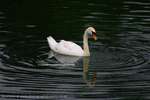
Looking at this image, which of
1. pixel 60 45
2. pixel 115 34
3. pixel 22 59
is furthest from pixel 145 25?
pixel 22 59

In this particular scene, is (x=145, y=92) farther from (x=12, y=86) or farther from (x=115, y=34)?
(x=115, y=34)

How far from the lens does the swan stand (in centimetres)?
2262

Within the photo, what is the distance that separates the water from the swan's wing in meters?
0.24

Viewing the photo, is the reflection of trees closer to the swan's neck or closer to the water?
the water

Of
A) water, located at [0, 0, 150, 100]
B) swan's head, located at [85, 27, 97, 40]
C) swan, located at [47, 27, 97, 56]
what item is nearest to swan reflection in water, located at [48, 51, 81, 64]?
water, located at [0, 0, 150, 100]

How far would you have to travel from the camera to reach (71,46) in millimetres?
22609

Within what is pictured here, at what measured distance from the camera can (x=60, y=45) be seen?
22906 mm

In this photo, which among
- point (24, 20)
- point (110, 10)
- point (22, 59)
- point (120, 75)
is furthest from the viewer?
point (110, 10)

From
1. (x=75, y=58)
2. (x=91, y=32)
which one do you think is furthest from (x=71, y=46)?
(x=91, y=32)

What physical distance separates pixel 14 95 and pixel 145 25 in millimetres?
9369

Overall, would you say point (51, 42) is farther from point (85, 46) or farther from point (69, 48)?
point (85, 46)

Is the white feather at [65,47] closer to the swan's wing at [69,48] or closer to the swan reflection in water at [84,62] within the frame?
the swan's wing at [69,48]

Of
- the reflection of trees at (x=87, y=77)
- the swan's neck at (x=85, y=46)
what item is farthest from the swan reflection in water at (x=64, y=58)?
the reflection of trees at (x=87, y=77)

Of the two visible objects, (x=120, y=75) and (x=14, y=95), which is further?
(x=120, y=75)
